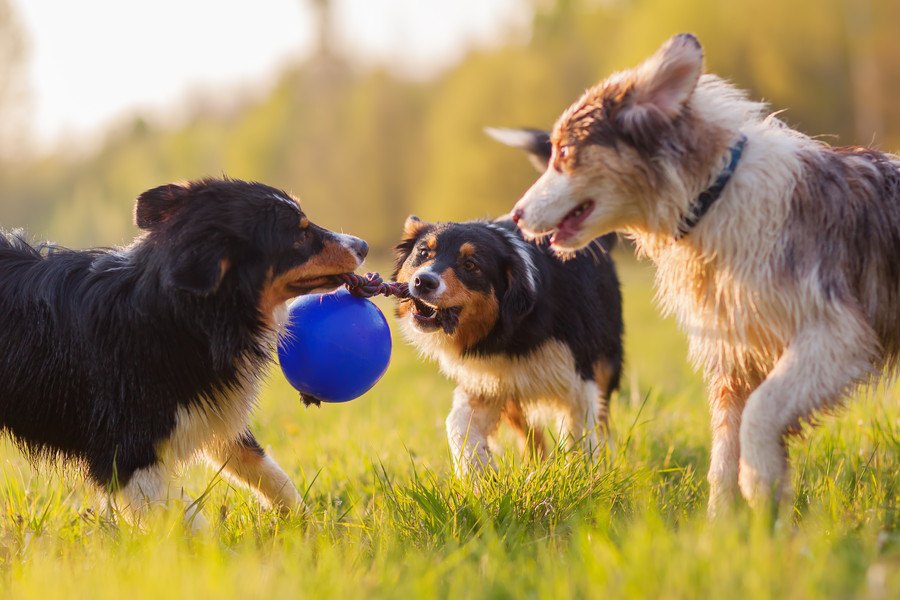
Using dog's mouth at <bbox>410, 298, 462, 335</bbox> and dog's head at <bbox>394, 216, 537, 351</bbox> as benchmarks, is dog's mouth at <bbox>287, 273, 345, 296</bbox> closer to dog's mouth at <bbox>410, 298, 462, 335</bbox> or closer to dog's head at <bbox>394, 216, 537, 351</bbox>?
dog's head at <bbox>394, 216, 537, 351</bbox>

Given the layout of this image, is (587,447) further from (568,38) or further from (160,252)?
(568,38)

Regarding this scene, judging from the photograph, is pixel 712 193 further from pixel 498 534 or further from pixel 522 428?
pixel 522 428

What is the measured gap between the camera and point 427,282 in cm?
475

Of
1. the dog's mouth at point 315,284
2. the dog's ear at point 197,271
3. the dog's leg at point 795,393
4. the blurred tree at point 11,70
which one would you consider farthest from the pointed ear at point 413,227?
the blurred tree at point 11,70

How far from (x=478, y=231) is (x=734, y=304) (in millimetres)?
1903

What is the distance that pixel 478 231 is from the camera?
5223 mm

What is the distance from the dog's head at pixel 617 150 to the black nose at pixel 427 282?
992 mm

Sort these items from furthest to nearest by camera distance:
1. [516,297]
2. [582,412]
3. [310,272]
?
[582,412]
[516,297]
[310,272]

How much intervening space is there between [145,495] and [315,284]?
120cm

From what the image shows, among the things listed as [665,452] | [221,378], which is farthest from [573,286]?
[221,378]

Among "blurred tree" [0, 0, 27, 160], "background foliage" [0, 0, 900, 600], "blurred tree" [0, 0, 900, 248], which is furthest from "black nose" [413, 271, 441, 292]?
"blurred tree" [0, 0, 27, 160]

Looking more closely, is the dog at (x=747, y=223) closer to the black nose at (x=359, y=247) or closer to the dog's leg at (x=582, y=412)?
the black nose at (x=359, y=247)

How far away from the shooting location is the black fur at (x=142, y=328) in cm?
382

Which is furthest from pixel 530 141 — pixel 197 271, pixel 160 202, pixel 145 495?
pixel 145 495
